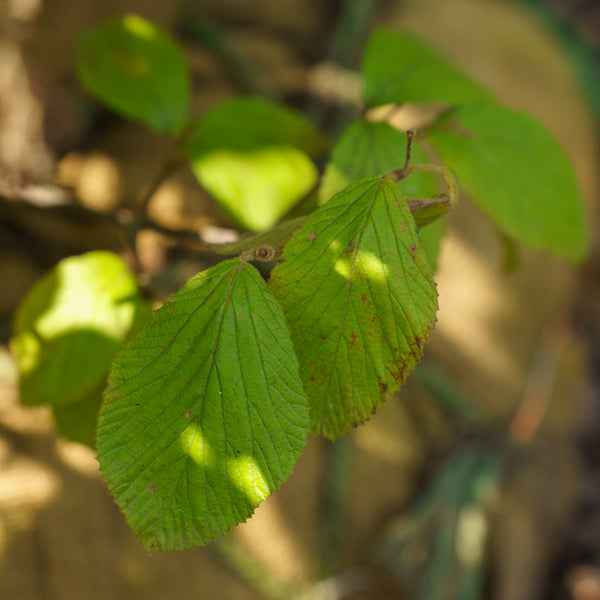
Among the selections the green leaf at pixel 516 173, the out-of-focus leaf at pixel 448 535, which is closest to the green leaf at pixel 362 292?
the green leaf at pixel 516 173

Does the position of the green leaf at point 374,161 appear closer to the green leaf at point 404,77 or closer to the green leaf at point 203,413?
the green leaf at point 404,77

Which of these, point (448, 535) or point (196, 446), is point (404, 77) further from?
point (448, 535)

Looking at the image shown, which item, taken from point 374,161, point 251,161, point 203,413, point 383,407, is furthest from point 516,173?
point 383,407

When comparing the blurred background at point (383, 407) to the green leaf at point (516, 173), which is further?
the blurred background at point (383, 407)

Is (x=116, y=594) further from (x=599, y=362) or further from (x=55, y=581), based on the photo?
(x=599, y=362)

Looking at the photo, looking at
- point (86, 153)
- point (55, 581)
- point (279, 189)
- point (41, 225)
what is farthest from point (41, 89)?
point (55, 581)

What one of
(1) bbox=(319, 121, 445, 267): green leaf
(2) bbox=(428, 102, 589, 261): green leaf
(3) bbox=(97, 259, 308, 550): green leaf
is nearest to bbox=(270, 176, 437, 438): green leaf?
(3) bbox=(97, 259, 308, 550): green leaf
